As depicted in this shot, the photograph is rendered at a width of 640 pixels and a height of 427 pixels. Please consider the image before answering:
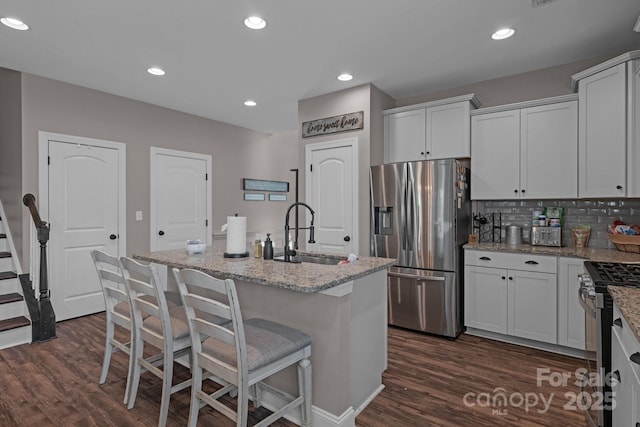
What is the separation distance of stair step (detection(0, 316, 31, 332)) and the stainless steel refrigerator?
11.2 feet

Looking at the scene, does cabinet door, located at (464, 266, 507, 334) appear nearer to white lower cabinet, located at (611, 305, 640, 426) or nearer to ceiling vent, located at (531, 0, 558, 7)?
white lower cabinet, located at (611, 305, 640, 426)

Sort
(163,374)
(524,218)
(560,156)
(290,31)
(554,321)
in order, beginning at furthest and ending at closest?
(524,218) < (560,156) < (554,321) < (290,31) < (163,374)

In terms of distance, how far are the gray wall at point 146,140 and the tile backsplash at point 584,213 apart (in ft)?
12.4

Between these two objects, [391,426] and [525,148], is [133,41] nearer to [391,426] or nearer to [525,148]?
[391,426]

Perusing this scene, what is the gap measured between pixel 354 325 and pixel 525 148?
2.50 m

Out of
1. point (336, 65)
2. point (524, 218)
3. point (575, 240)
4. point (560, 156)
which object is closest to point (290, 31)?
point (336, 65)

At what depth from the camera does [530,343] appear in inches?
121

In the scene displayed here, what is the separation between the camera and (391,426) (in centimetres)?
196

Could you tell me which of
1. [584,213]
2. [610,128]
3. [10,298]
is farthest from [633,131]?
[10,298]

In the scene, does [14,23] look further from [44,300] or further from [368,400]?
[368,400]

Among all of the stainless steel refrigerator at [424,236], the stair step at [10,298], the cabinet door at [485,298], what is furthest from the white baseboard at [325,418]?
the stair step at [10,298]

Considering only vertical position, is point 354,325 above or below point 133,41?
below

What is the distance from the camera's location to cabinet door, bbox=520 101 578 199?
3.05 metres

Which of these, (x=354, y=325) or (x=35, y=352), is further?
(x=35, y=352)
